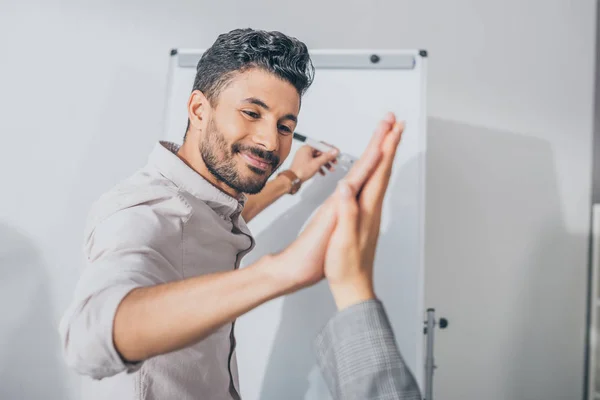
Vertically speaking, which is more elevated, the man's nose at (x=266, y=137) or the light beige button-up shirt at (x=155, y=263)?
the man's nose at (x=266, y=137)

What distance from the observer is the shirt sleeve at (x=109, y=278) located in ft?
1.51

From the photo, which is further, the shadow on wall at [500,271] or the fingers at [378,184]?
the shadow on wall at [500,271]

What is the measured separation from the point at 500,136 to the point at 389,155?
980mm

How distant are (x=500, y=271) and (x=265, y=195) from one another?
2.38 ft

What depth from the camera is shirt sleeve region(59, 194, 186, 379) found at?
459 mm

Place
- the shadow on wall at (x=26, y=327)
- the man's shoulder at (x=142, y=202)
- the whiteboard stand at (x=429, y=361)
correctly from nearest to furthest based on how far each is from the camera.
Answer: the man's shoulder at (x=142, y=202) → the whiteboard stand at (x=429, y=361) → the shadow on wall at (x=26, y=327)

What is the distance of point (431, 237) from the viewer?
131cm

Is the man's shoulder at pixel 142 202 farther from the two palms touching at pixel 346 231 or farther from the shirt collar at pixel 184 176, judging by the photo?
the two palms touching at pixel 346 231

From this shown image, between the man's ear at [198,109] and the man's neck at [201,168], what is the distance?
41 mm

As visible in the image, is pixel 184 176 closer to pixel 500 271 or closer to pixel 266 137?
pixel 266 137

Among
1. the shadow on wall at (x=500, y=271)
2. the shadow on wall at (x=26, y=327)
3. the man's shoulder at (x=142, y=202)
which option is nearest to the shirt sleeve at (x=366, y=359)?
the man's shoulder at (x=142, y=202)

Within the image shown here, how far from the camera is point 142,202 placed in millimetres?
604

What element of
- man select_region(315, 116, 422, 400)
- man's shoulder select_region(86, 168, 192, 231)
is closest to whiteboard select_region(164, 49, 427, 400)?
man's shoulder select_region(86, 168, 192, 231)

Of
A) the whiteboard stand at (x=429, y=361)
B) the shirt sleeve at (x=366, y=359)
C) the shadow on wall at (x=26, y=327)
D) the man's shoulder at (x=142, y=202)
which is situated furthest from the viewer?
the shadow on wall at (x=26, y=327)
